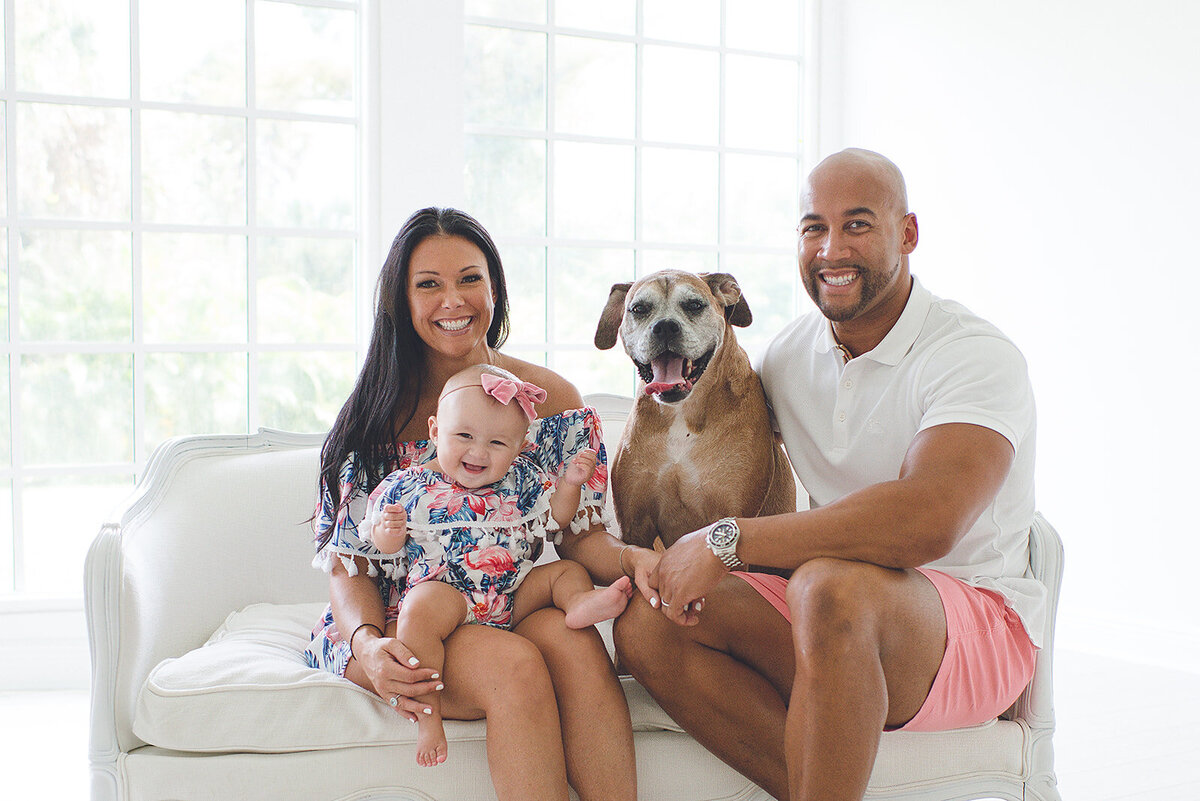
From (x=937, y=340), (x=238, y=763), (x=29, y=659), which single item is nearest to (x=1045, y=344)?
(x=937, y=340)

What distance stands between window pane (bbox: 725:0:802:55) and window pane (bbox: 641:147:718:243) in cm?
51

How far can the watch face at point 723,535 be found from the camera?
1541 millimetres

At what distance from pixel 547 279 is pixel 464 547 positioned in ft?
7.75

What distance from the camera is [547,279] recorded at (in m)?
3.88

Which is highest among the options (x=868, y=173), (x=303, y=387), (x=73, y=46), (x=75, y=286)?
(x=73, y=46)

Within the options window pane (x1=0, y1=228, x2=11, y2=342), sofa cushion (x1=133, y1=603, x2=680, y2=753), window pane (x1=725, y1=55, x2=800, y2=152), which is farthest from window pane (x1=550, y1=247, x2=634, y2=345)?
sofa cushion (x1=133, y1=603, x2=680, y2=753)

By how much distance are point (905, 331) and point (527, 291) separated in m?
2.26

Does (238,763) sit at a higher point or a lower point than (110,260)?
lower

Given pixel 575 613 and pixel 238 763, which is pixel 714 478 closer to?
pixel 575 613

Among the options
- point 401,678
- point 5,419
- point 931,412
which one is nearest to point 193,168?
point 5,419

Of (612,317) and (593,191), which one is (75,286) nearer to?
(593,191)

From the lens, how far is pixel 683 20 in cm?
408

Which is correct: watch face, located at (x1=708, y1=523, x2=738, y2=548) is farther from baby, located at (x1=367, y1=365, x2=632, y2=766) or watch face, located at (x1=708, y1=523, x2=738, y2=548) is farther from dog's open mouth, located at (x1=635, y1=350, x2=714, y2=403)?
dog's open mouth, located at (x1=635, y1=350, x2=714, y2=403)

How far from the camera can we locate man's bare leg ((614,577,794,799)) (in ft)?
5.21
